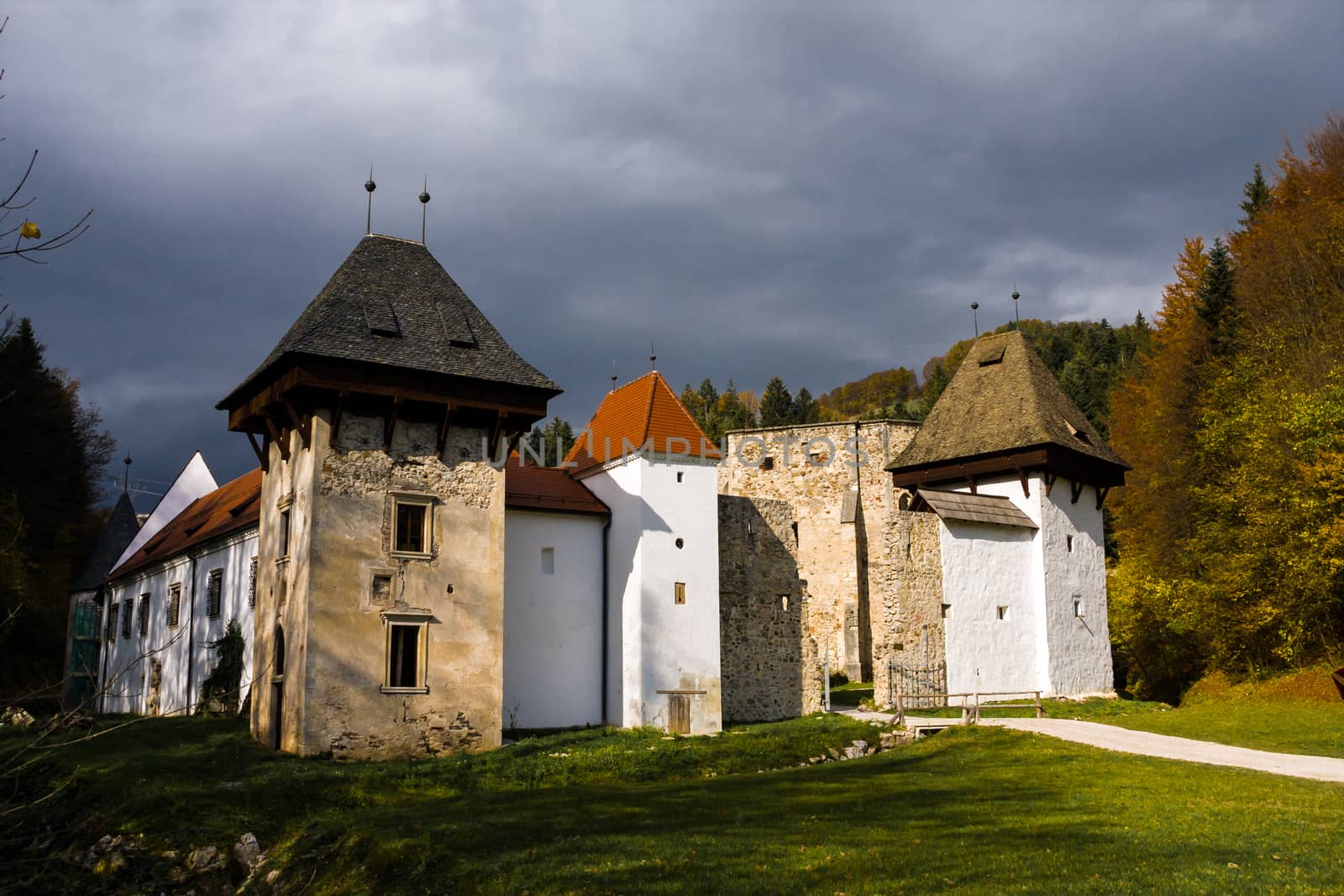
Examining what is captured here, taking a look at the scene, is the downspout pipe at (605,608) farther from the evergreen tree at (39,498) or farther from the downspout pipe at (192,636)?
the evergreen tree at (39,498)

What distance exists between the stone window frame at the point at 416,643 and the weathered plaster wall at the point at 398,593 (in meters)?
0.06

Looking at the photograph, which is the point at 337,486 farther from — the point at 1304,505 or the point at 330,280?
the point at 1304,505

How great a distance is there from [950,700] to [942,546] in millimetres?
3485

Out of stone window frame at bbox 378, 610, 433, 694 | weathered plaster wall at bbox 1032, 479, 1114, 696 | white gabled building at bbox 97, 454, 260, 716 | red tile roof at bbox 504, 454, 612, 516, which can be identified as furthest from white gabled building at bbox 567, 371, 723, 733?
weathered plaster wall at bbox 1032, 479, 1114, 696

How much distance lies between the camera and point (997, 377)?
29.9 m

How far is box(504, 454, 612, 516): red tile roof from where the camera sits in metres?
22.9

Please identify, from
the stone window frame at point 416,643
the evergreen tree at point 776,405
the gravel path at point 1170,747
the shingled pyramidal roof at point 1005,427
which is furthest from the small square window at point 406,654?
the evergreen tree at point 776,405

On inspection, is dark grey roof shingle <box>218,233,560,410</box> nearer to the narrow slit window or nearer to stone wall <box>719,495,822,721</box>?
the narrow slit window

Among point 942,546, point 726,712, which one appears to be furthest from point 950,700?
point 726,712

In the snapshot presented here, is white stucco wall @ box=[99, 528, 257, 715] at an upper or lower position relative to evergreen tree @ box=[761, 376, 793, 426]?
lower

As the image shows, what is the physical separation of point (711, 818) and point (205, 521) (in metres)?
21.6

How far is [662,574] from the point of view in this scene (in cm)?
2298

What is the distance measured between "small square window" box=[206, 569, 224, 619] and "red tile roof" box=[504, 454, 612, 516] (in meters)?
7.43

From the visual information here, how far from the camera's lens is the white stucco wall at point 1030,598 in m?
25.4
